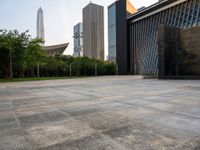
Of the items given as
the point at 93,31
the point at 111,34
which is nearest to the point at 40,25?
the point at 93,31

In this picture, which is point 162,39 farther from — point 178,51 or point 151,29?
point 151,29

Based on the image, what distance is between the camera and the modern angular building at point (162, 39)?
2244 centimetres

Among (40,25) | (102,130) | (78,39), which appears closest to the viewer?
(102,130)

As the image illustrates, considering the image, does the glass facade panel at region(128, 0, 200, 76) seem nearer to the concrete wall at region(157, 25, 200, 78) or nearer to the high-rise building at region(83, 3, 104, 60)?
the concrete wall at region(157, 25, 200, 78)

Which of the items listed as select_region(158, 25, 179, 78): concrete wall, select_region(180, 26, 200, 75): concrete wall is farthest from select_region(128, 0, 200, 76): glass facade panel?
select_region(180, 26, 200, 75): concrete wall

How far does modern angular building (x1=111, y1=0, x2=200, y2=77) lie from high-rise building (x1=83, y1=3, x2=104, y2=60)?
200 feet

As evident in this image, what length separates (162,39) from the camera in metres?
22.5

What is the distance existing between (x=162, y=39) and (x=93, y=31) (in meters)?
108

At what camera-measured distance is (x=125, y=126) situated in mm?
3430

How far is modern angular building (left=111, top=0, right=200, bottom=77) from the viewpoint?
22438 mm

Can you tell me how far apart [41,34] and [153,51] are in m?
151

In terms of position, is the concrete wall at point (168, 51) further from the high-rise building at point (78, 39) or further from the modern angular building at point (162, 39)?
the high-rise building at point (78, 39)

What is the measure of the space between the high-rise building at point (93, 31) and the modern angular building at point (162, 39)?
6103cm

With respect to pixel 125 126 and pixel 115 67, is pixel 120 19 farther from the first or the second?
pixel 125 126
